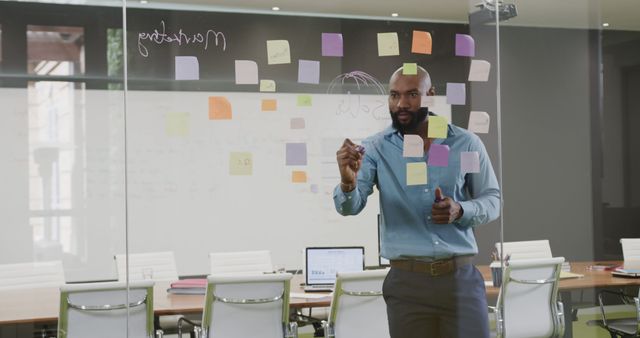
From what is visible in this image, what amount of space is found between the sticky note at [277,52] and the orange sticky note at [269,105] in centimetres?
18

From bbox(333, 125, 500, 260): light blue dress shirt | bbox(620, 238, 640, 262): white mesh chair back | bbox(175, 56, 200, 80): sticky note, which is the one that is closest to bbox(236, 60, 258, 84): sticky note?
bbox(175, 56, 200, 80): sticky note

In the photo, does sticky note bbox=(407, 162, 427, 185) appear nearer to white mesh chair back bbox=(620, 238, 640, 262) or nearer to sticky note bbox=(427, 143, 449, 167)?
sticky note bbox=(427, 143, 449, 167)

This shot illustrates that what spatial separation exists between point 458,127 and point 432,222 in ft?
2.20

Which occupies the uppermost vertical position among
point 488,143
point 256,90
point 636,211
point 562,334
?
point 256,90

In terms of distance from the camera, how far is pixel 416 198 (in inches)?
140

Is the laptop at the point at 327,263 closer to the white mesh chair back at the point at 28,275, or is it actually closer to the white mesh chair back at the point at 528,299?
the white mesh chair back at the point at 528,299

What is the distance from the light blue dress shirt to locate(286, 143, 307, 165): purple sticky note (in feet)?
0.76

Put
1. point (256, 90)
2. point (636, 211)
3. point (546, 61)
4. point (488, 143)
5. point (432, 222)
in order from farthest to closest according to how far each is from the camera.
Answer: point (636, 211)
point (546, 61)
point (488, 143)
point (256, 90)
point (432, 222)

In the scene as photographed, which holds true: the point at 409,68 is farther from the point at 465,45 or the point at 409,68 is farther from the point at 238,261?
the point at 238,261

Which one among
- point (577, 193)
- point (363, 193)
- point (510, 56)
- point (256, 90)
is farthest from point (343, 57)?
point (577, 193)

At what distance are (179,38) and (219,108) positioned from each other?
0.37 meters

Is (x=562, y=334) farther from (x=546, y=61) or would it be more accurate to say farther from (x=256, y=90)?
(x=256, y=90)

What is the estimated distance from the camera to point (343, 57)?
382 centimetres

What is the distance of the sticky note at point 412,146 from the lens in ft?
12.2
